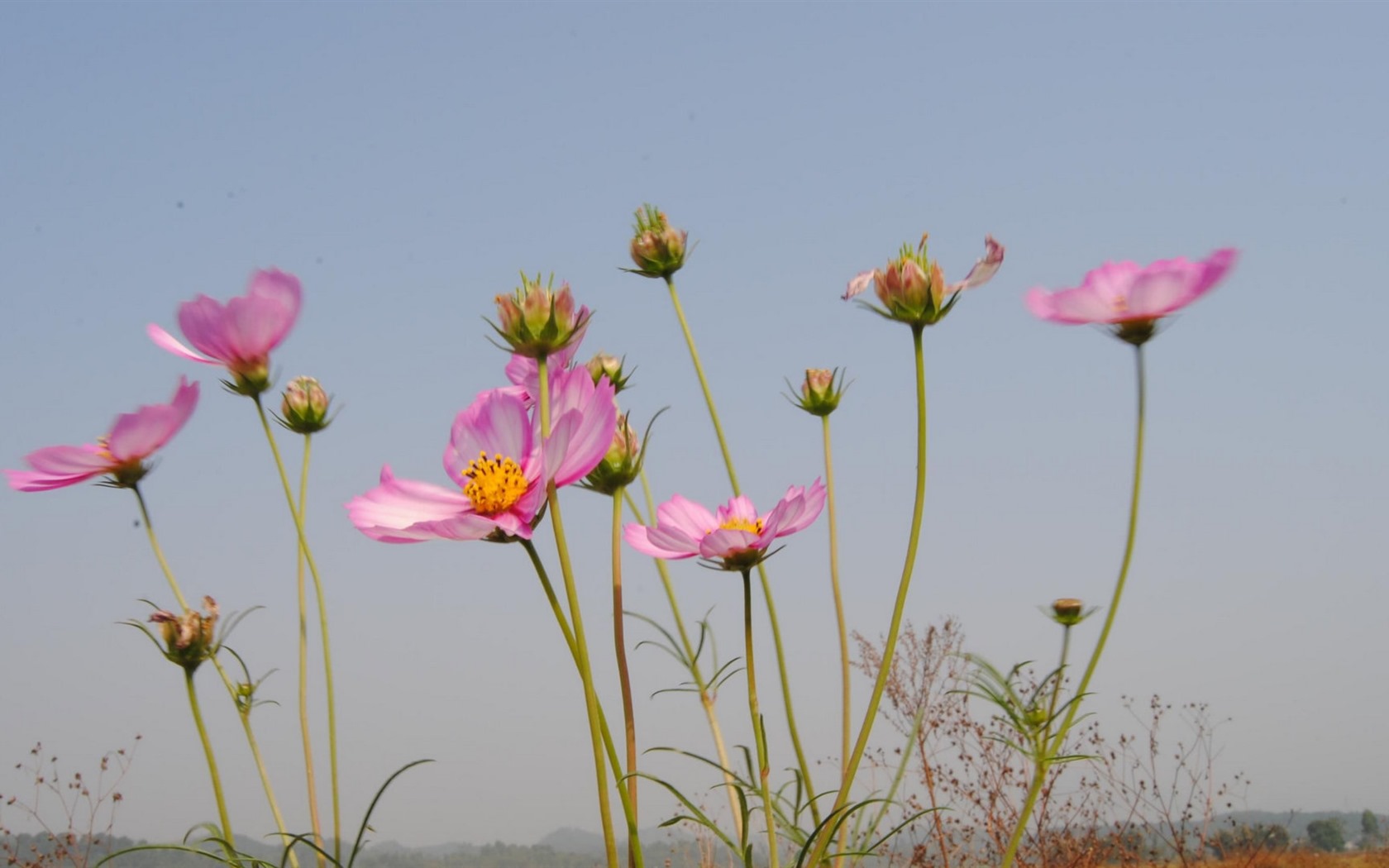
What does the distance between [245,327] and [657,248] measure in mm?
720

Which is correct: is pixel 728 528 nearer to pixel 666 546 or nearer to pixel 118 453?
pixel 666 546

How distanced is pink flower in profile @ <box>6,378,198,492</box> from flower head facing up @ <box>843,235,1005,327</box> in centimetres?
77

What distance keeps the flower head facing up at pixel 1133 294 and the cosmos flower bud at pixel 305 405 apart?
1153mm

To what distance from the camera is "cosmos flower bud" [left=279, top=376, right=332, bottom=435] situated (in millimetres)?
1806

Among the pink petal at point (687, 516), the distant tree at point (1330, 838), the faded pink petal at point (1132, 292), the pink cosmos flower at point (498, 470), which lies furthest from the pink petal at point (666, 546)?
the distant tree at point (1330, 838)

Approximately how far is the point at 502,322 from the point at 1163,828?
4.25 meters

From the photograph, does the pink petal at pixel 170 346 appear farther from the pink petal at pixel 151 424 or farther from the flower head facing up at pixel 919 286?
the flower head facing up at pixel 919 286

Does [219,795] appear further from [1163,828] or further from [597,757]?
[1163,828]

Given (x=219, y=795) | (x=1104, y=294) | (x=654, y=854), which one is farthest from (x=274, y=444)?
(x=654, y=854)

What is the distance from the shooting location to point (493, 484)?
1.09m

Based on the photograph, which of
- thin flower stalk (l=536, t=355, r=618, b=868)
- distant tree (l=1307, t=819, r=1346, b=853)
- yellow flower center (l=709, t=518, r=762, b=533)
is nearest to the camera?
thin flower stalk (l=536, t=355, r=618, b=868)

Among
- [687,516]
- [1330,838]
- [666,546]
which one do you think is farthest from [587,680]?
[1330,838]

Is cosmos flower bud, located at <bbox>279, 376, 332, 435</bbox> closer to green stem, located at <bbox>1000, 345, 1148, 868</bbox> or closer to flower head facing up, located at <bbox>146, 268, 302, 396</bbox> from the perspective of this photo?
flower head facing up, located at <bbox>146, 268, 302, 396</bbox>

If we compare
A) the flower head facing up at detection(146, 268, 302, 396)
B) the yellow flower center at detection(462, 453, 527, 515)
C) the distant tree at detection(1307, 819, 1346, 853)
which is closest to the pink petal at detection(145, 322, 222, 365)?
the flower head facing up at detection(146, 268, 302, 396)
